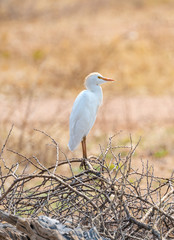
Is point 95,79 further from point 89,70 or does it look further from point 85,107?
point 89,70

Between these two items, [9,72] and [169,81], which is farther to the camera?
[9,72]

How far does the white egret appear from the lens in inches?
167

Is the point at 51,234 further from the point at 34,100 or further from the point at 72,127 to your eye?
the point at 34,100

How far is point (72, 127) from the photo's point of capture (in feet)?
14.1

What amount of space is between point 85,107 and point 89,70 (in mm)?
8037

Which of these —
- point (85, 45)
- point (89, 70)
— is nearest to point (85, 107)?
point (89, 70)

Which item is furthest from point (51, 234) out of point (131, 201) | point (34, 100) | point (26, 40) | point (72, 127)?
point (26, 40)

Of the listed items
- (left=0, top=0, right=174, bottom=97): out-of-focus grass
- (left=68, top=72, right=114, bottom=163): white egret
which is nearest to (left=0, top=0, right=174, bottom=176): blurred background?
(left=0, top=0, right=174, bottom=97): out-of-focus grass

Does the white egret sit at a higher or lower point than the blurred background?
lower

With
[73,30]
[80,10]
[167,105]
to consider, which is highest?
[80,10]

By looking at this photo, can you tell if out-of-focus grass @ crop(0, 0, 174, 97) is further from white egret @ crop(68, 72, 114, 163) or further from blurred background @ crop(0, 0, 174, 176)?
white egret @ crop(68, 72, 114, 163)

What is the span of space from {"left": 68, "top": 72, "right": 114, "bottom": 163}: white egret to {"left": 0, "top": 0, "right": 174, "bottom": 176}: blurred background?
7.65 ft

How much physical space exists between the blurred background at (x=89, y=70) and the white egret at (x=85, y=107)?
233 centimetres

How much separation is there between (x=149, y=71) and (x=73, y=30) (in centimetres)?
450
